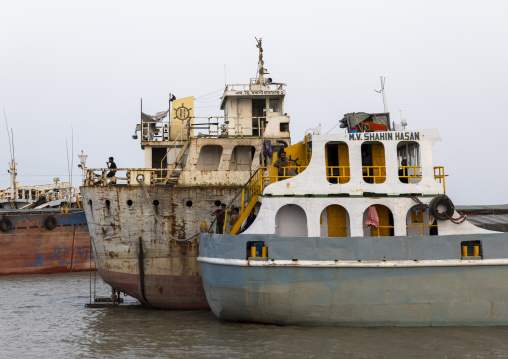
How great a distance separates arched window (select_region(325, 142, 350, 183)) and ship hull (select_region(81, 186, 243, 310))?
389 centimetres

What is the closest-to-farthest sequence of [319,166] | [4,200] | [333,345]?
1. [333,345]
2. [319,166]
3. [4,200]

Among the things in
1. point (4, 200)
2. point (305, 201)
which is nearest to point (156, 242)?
point (305, 201)

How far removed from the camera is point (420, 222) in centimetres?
1400

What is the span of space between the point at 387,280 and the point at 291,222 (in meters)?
2.79

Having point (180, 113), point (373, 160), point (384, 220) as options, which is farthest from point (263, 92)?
point (384, 220)

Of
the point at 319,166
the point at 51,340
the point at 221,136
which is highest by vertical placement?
the point at 221,136

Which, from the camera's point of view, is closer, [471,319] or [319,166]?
[471,319]

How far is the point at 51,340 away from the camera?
44.0ft

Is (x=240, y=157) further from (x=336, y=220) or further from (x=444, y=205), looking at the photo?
(x=444, y=205)

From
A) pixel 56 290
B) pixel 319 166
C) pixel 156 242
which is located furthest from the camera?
pixel 56 290

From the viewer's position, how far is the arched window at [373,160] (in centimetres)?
1403

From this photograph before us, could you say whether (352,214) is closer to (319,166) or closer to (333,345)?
(319,166)

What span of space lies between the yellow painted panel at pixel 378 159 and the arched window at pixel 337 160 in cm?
71

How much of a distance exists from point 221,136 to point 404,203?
24.6 ft
